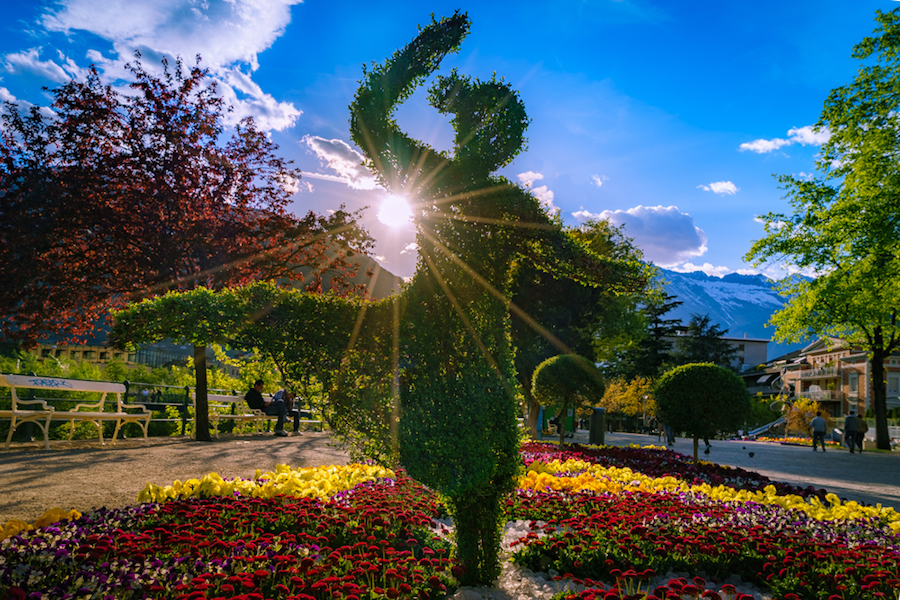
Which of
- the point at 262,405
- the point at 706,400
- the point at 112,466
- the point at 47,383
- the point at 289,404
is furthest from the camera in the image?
the point at 289,404

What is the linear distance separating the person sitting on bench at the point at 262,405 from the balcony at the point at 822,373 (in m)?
55.2

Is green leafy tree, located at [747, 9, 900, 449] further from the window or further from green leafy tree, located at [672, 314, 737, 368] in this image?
green leafy tree, located at [672, 314, 737, 368]

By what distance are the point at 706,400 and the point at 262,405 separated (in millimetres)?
10474

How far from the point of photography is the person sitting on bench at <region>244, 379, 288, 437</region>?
12.9 metres

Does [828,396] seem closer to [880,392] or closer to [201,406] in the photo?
[880,392]

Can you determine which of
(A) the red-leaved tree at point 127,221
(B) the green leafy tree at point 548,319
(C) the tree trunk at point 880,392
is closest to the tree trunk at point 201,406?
(A) the red-leaved tree at point 127,221

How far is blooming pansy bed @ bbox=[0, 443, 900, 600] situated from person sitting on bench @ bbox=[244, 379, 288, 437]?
303 inches

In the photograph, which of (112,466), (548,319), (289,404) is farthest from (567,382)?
(112,466)

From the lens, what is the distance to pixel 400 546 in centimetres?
362

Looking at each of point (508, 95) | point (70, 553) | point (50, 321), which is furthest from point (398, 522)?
point (50, 321)

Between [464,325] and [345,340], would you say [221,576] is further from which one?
[464,325]

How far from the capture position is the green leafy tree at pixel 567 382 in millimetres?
13258

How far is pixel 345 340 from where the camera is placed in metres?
3.51

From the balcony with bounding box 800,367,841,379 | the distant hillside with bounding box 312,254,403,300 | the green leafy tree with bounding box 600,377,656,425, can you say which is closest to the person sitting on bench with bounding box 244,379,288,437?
the distant hillside with bounding box 312,254,403,300
